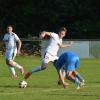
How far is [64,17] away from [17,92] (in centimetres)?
4243

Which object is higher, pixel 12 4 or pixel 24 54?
pixel 12 4

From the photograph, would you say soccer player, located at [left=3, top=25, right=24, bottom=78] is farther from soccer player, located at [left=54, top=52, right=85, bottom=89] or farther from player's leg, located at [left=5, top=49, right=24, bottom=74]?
soccer player, located at [left=54, top=52, right=85, bottom=89]

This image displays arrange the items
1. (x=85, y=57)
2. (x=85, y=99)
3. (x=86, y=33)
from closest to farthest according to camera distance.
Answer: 1. (x=85, y=99)
2. (x=85, y=57)
3. (x=86, y=33)

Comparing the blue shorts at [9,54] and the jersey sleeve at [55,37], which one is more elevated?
the jersey sleeve at [55,37]

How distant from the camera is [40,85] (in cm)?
Answer: 1903

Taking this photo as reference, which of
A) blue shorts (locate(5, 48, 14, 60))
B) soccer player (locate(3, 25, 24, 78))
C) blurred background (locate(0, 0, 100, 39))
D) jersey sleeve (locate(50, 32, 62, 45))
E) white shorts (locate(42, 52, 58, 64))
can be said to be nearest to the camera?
jersey sleeve (locate(50, 32, 62, 45))

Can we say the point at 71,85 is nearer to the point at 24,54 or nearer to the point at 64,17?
the point at 24,54

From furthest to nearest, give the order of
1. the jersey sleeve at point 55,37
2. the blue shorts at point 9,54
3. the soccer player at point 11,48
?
1. the blue shorts at point 9,54
2. the soccer player at point 11,48
3. the jersey sleeve at point 55,37

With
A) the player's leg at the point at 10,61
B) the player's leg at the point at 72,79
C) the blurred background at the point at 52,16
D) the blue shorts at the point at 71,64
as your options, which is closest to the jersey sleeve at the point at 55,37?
the blue shorts at the point at 71,64

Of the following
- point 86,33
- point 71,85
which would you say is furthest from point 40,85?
point 86,33

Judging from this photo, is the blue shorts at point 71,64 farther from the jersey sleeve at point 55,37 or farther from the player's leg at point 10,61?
the player's leg at point 10,61

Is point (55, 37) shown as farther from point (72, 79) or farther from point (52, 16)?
point (52, 16)

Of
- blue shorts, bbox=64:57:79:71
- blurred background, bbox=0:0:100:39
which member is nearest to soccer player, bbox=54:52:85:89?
blue shorts, bbox=64:57:79:71

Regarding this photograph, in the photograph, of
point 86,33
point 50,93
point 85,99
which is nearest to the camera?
point 85,99
